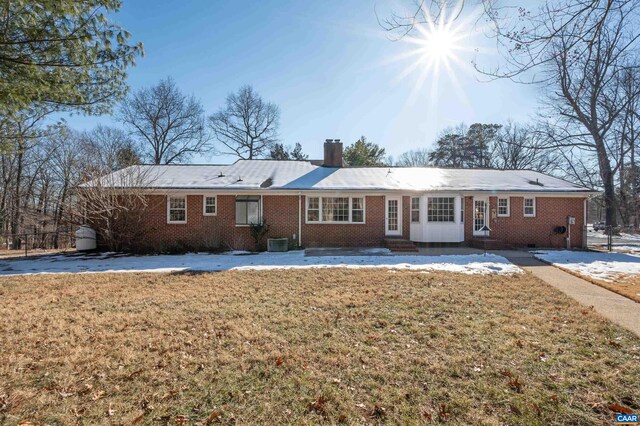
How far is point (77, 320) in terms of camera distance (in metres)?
4.98

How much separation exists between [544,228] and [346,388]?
15.7m

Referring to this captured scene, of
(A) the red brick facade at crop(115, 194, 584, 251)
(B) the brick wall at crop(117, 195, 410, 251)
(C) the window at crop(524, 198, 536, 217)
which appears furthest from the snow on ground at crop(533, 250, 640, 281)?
A: (B) the brick wall at crop(117, 195, 410, 251)

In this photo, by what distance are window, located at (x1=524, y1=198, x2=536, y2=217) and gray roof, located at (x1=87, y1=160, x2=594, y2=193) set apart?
65 cm

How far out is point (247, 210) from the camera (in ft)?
46.3

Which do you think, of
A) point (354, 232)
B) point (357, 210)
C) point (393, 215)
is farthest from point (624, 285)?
point (357, 210)

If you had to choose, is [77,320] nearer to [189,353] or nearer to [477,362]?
[189,353]

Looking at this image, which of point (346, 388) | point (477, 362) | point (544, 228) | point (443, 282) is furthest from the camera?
point (544, 228)

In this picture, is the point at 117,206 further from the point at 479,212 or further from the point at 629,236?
the point at 629,236

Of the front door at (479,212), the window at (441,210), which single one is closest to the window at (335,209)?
the window at (441,210)

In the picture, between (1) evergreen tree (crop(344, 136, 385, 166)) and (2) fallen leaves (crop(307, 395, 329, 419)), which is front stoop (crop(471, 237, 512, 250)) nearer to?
(2) fallen leaves (crop(307, 395, 329, 419))

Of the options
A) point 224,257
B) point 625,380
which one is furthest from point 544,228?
point 224,257

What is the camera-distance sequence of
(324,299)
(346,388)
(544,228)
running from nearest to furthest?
(346,388) → (324,299) → (544,228)

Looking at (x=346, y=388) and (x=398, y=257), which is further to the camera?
(x=398, y=257)

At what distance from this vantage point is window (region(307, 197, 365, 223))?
1430cm
